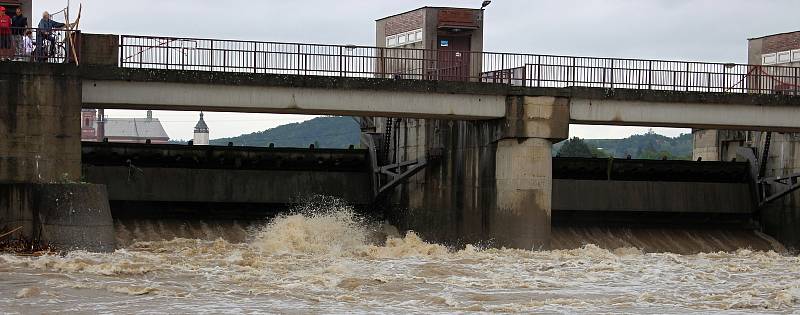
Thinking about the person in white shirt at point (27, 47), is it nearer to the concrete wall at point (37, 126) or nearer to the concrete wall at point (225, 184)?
the concrete wall at point (37, 126)

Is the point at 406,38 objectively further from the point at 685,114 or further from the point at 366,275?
the point at 366,275

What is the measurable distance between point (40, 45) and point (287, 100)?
6.73 metres

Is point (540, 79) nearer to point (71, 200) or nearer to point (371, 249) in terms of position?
point (371, 249)

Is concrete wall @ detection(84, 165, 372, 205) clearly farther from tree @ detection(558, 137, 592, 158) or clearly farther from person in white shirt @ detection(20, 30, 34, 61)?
tree @ detection(558, 137, 592, 158)

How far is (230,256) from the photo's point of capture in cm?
3453

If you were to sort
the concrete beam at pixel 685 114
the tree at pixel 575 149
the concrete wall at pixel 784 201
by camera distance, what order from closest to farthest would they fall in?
the concrete beam at pixel 685 114 → the concrete wall at pixel 784 201 → the tree at pixel 575 149

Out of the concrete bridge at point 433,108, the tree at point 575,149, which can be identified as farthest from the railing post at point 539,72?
the tree at point 575,149

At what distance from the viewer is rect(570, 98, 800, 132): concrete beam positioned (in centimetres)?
4003

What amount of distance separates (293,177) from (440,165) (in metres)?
5.04

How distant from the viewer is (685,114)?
40844 mm

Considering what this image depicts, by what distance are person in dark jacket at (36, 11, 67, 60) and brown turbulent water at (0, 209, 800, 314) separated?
558cm

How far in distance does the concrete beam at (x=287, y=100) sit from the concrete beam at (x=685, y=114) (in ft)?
9.38

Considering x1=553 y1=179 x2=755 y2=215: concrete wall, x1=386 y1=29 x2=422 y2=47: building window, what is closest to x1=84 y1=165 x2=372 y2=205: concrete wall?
x1=553 y1=179 x2=755 y2=215: concrete wall

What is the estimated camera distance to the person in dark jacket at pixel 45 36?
3531 cm
